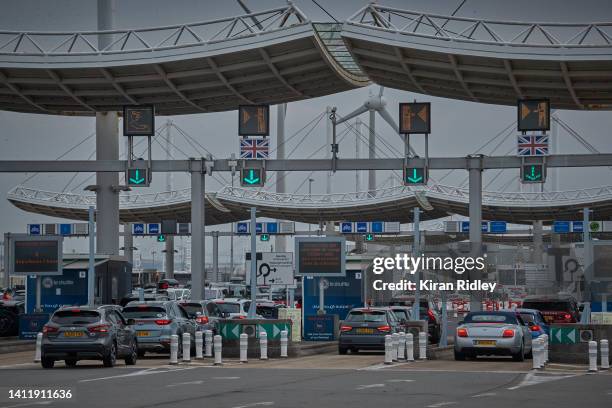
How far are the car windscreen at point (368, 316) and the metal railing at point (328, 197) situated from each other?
64.3 m

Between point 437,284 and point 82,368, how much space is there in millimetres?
14581

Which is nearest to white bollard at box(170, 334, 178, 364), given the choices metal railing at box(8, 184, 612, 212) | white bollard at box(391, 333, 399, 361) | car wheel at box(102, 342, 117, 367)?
Answer: car wheel at box(102, 342, 117, 367)

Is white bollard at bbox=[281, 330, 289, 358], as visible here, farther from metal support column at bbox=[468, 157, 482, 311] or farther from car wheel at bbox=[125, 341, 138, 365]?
metal support column at bbox=[468, 157, 482, 311]

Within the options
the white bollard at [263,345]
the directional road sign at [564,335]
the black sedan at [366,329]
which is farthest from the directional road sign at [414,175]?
the directional road sign at [564,335]

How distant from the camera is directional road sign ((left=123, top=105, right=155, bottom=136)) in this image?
45750 mm

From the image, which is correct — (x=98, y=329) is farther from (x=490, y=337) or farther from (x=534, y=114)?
(x=534, y=114)

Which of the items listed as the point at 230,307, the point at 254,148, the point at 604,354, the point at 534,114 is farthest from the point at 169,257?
the point at 604,354

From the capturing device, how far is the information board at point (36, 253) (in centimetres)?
4319

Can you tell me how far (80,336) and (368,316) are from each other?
10064 millimetres

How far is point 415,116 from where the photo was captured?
43875 mm

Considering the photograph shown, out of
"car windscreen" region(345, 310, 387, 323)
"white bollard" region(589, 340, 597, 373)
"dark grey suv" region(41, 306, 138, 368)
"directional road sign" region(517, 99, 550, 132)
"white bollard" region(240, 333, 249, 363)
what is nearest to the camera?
"dark grey suv" region(41, 306, 138, 368)

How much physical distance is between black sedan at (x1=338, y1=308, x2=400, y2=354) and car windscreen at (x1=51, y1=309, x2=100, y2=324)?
930cm

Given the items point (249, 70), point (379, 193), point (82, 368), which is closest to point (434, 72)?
point (249, 70)

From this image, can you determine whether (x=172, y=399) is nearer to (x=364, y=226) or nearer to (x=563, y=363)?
(x=563, y=363)
